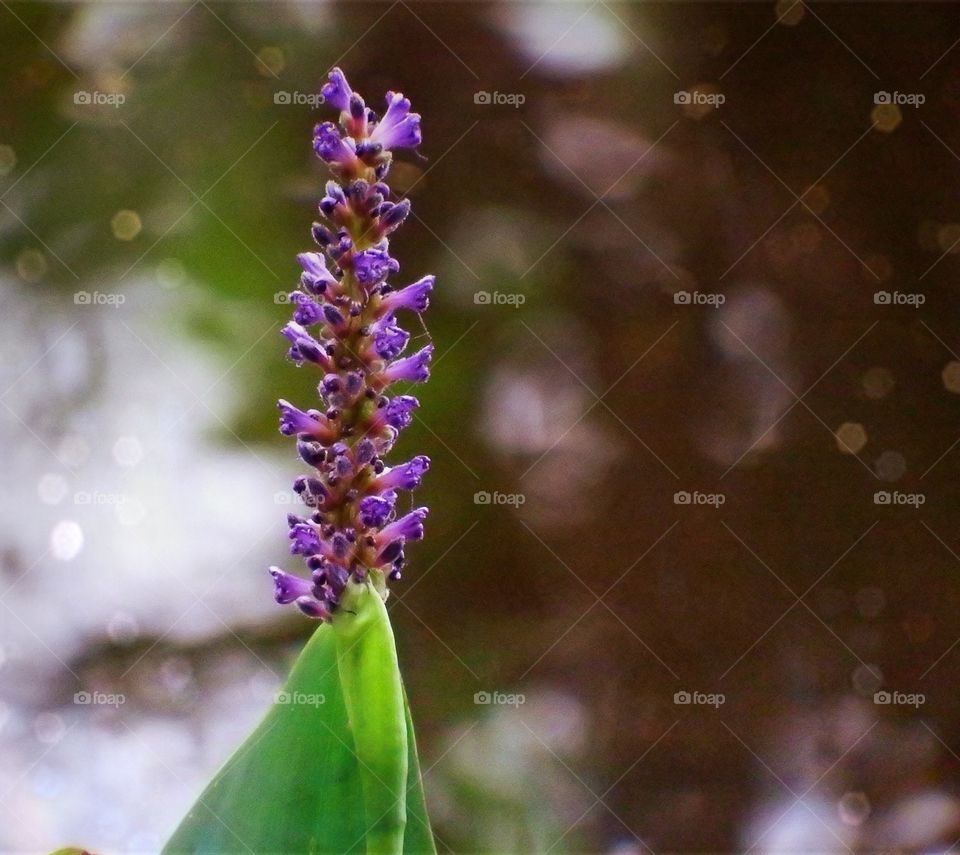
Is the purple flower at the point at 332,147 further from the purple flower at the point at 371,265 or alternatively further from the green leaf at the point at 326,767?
the green leaf at the point at 326,767

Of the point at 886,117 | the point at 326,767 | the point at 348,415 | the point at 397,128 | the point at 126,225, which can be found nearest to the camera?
the point at 326,767

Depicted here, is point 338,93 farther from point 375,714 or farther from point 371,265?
point 375,714

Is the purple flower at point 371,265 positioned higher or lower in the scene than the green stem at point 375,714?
higher

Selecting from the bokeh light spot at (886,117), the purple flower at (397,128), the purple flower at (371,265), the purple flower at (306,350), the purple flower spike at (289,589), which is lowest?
the purple flower spike at (289,589)

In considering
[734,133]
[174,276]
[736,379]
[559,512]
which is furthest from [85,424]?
[734,133]

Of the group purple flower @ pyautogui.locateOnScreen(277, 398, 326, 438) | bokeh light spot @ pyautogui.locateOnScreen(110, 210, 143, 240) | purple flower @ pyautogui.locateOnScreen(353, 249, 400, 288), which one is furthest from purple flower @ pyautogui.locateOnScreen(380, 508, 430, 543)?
bokeh light spot @ pyautogui.locateOnScreen(110, 210, 143, 240)

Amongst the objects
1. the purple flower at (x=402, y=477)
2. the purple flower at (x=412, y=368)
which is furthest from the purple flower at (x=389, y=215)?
the purple flower at (x=402, y=477)

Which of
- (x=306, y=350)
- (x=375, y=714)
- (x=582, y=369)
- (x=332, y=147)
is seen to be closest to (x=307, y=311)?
(x=306, y=350)
